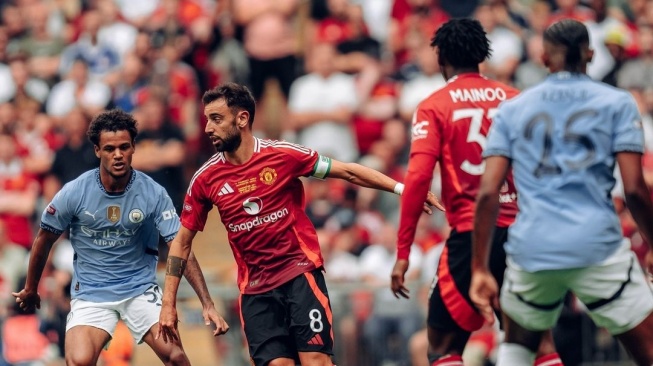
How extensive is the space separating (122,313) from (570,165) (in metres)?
4.74

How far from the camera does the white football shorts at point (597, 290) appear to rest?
28.3ft

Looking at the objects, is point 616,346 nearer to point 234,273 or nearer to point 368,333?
point 368,333

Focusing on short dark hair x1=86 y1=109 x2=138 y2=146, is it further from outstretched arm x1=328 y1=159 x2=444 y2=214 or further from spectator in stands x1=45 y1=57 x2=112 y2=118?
spectator in stands x1=45 y1=57 x2=112 y2=118

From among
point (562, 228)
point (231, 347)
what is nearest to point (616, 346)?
point (231, 347)

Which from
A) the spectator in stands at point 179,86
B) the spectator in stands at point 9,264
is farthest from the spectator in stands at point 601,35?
the spectator in stands at point 9,264

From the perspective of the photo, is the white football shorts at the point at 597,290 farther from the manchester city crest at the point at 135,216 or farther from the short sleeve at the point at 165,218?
the manchester city crest at the point at 135,216

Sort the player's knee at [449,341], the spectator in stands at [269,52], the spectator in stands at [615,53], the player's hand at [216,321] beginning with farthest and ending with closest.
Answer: the spectator in stands at [269,52] → the spectator in stands at [615,53] → the player's hand at [216,321] → the player's knee at [449,341]

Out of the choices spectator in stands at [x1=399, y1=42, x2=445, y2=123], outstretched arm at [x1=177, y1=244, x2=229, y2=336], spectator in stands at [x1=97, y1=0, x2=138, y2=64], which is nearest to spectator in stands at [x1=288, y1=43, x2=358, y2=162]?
spectator in stands at [x1=399, y1=42, x2=445, y2=123]

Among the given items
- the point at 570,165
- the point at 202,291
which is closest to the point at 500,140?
the point at 570,165

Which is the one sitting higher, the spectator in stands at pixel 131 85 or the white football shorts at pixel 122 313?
the spectator in stands at pixel 131 85

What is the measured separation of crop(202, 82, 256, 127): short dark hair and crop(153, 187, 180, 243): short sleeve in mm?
1144

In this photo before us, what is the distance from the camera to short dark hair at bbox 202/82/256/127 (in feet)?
36.2

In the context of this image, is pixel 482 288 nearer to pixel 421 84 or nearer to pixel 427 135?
pixel 427 135

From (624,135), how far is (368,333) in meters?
8.32
